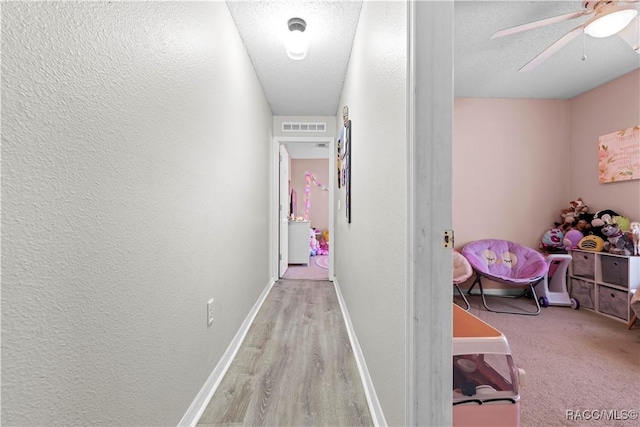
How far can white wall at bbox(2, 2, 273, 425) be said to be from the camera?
0.56 meters

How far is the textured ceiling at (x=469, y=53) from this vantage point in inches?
75.8

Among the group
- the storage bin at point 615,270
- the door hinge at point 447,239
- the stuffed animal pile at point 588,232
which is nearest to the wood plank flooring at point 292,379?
the door hinge at point 447,239

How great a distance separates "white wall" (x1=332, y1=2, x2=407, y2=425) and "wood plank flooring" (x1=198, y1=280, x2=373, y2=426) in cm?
21

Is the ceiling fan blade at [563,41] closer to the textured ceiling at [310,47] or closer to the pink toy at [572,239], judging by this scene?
the textured ceiling at [310,47]

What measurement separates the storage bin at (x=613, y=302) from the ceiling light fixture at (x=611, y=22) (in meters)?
2.36

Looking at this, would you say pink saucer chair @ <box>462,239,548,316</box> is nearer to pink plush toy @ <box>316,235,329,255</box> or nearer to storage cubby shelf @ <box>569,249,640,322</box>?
storage cubby shelf @ <box>569,249,640,322</box>

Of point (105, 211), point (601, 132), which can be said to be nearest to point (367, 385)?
point (105, 211)

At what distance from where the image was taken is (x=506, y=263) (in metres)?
3.23

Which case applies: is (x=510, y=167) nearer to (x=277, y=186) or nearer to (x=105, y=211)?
(x=277, y=186)

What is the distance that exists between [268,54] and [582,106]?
385 cm

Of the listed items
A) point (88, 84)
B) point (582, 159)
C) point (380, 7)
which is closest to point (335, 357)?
point (88, 84)

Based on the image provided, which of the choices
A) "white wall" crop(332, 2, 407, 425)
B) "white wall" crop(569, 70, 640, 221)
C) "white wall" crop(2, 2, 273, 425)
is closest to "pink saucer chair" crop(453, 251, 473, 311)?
"white wall" crop(332, 2, 407, 425)

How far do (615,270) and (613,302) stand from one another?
0.32 metres

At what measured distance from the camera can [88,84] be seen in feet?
2.33
